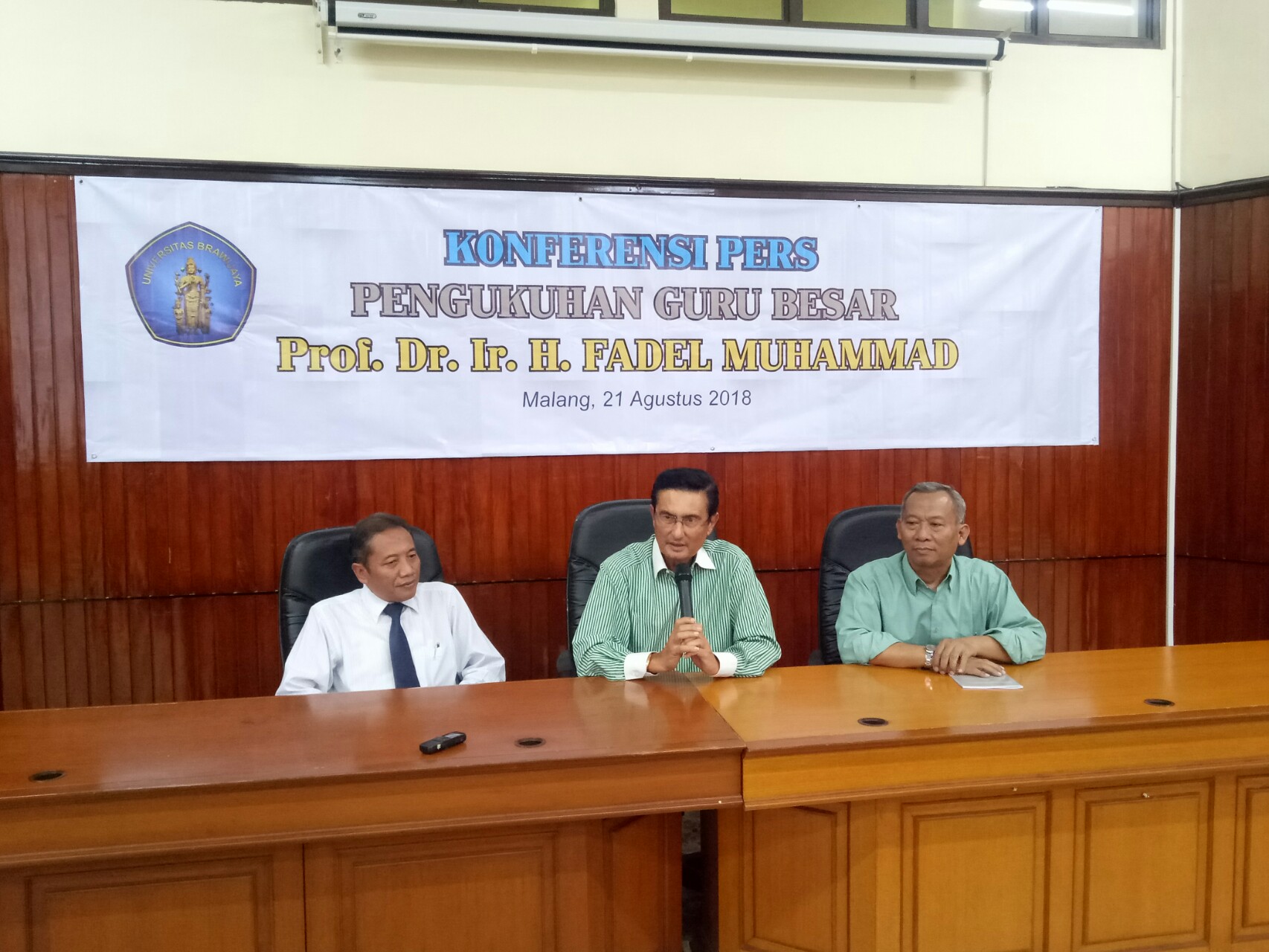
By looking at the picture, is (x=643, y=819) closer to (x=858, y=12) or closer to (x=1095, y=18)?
(x=858, y=12)

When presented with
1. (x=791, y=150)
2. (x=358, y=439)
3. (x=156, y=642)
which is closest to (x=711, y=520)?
(x=358, y=439)

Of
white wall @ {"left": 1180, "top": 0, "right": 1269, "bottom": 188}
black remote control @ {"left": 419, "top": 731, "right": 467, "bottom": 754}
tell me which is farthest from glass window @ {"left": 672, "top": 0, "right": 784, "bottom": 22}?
black remote control @ {"left": 419, "top": 731, "right": 467, "bottom": 754}

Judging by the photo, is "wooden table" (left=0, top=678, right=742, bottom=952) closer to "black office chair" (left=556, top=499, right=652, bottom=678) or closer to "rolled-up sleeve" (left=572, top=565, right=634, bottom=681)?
"rolled-up sleeve" (left=572, top=565, right=634, bottom=681)

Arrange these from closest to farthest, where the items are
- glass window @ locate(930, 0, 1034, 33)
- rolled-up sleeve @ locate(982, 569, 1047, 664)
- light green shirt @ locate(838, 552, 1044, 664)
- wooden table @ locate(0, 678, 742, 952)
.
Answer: wooden table @ locate(0, 678, 742, 952), rolled-up sleeve @ locate(982, 569, 1047, 664), light green shirt @ locate(838, 552, 1044, 664), glass window @ locate(930, 0, 1034, 33)

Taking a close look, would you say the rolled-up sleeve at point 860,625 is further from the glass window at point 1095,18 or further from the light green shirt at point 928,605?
the glass window at point 1095,18

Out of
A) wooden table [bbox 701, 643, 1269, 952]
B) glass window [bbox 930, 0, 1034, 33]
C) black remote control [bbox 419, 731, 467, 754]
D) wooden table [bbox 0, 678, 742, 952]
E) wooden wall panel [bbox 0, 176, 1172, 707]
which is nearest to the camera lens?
wooden table [bbox 0, 678, 742, 952]

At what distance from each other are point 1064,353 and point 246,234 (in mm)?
3350

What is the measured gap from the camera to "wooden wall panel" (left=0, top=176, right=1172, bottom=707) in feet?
10.5

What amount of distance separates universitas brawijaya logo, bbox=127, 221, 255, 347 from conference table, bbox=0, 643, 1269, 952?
1.68 m

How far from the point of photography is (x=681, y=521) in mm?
2254

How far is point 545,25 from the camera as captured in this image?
330cm

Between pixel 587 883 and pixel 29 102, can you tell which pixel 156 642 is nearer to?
pixel 29 102

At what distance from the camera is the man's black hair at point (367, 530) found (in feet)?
7.80

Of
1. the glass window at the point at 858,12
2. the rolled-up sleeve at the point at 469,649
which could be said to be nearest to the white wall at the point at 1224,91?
the glass window at the point at 858,12
